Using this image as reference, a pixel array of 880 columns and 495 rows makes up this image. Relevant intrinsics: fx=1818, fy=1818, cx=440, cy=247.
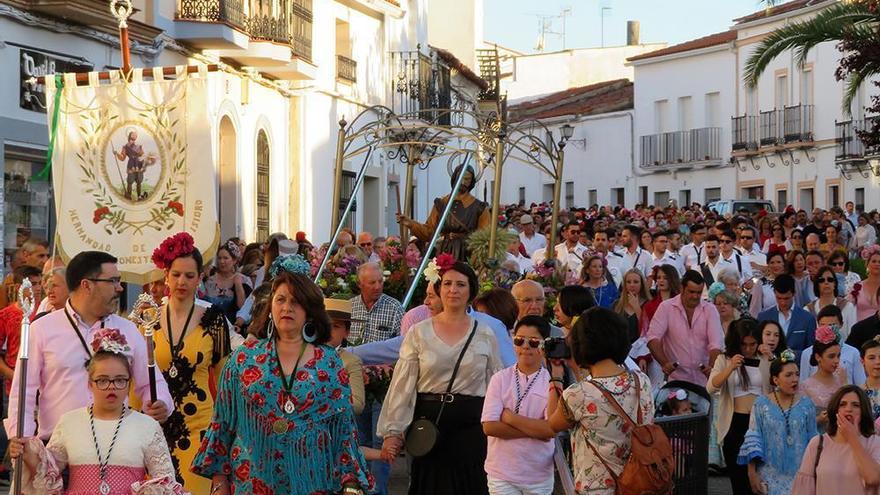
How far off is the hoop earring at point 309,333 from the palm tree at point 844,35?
16150 mm

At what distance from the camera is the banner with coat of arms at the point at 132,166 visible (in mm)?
11922

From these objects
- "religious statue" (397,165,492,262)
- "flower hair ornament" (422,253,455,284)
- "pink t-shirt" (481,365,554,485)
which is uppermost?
"religious statue" (397,165,492,262)

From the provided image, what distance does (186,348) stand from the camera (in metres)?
8.92

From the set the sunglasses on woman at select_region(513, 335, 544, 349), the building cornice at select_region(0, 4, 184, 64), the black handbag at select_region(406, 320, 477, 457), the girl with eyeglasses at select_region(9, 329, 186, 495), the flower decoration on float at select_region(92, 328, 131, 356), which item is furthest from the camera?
the building cornice at select_region(0, 4, 184, 64)

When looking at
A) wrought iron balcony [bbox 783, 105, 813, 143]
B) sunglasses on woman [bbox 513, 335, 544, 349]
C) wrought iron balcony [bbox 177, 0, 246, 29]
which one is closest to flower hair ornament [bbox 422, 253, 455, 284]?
sunglasses on woman [bbox 513, 335, 544, 349]

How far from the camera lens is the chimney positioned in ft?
235

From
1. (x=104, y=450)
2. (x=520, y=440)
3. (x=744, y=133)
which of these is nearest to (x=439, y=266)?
(x=520, y=440)

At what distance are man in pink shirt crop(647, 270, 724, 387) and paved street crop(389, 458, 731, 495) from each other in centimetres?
78

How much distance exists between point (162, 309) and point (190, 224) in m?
2.85

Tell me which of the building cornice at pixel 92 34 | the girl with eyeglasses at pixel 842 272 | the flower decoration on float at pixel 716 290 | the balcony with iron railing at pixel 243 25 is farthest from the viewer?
the balcony with iron railing at pixel 243 25

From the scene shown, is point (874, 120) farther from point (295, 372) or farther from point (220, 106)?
point (295, 372)

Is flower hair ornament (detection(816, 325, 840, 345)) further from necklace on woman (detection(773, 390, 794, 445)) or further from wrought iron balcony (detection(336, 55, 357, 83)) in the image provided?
wrought iron balcony (detection(336, 55, 357, 83))

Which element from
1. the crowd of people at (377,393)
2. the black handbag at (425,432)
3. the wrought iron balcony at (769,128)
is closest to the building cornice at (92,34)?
the crowd of people at (377,393)

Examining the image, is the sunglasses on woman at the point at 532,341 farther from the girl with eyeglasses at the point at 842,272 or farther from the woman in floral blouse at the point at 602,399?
the girl with eyeglasses at the point at 842,272
